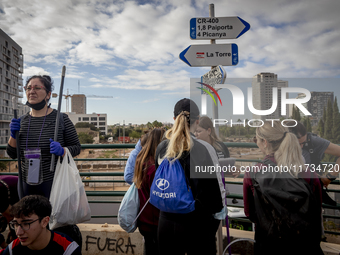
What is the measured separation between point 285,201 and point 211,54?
1.87m

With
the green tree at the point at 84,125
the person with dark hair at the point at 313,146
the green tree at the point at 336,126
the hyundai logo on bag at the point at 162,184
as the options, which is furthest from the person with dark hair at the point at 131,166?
the green tree at the point at 84,125

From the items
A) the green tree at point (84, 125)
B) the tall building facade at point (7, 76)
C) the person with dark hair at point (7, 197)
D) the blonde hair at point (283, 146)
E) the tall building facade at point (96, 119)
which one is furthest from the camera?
the tall building facade at point (96, 119)

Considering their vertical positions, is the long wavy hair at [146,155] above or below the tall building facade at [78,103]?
below

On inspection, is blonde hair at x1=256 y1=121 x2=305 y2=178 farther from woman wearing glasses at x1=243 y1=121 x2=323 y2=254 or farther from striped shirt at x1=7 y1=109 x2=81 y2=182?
striped shirt at x1=7 y1=109 x2=81 y2=182

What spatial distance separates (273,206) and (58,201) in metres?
1.99

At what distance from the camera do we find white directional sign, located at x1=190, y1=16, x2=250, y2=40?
9.89 ft

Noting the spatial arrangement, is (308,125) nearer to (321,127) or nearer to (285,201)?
(321,127)

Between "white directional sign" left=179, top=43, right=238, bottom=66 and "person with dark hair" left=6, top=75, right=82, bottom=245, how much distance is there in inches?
66.2

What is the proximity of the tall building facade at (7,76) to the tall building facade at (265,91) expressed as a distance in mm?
89035

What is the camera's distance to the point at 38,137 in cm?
257

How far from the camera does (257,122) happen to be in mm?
2854

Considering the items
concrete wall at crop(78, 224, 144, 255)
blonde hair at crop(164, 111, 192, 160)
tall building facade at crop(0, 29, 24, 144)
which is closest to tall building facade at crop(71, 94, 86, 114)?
tall building facade at crop(0, 29, 24, 144)

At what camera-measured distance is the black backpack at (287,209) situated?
193cm

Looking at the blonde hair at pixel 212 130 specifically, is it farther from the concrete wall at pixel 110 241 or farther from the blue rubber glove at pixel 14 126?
the blue rubber glove at pixel 14 126
